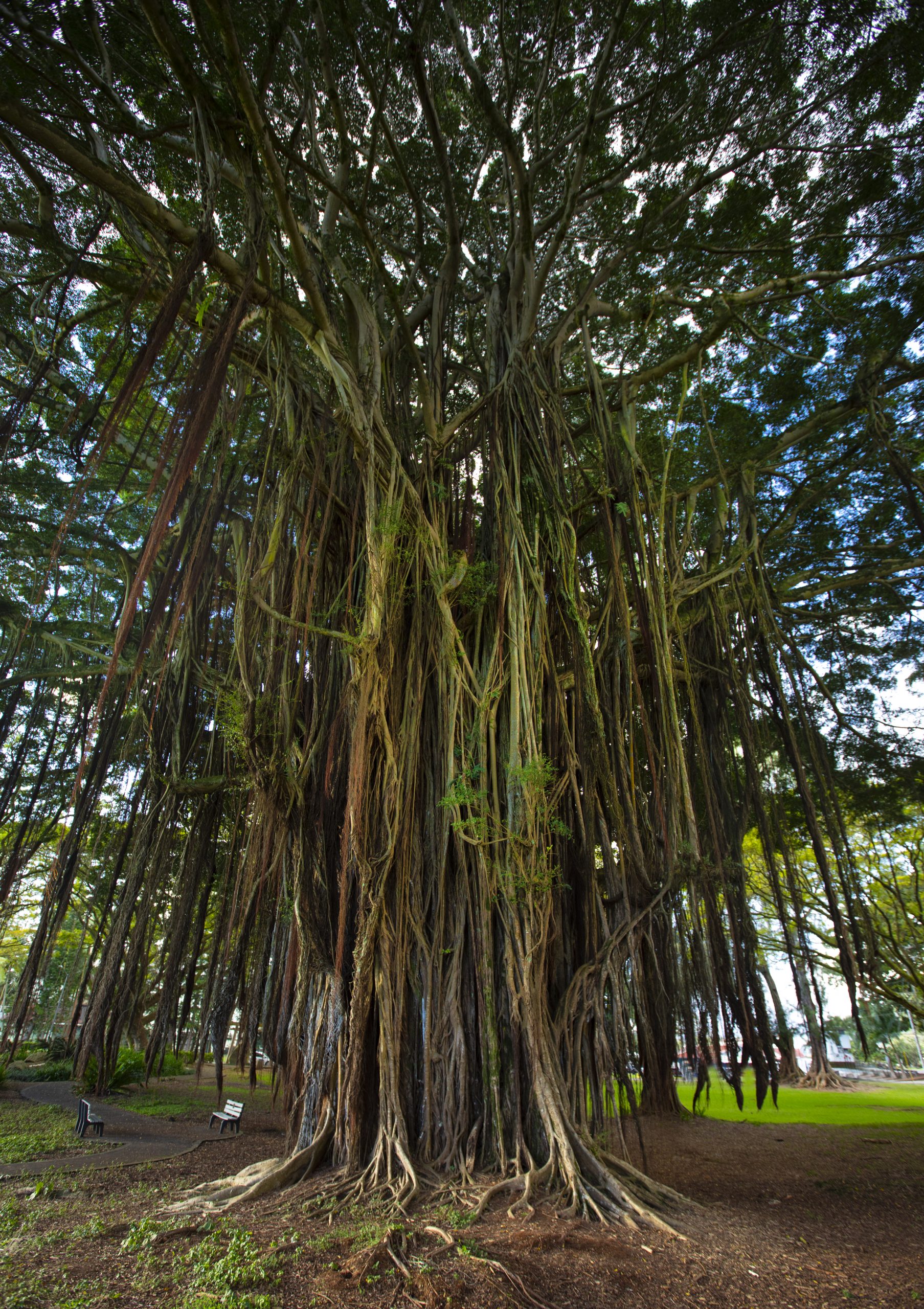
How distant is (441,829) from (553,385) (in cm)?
246

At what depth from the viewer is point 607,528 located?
9.81 ft

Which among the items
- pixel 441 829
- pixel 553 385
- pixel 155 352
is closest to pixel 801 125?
pixel 553 385

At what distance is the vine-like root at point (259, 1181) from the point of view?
7.25ft

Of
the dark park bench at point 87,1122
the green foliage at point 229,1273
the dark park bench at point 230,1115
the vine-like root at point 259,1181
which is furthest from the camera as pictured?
the dark park bench at point 230,1115

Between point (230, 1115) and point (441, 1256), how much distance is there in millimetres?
3158

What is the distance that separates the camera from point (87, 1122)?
3516mm

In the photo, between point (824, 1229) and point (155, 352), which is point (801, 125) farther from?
point (824, 1229)

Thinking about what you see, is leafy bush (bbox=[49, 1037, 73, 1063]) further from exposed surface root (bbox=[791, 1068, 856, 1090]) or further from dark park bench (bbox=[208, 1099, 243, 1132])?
exposed surface root (bbox=[791, 1068, 856, 1090])

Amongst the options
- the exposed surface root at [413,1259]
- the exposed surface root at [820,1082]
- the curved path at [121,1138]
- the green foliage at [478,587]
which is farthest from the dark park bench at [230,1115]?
the exposed surface root at [820,1082]

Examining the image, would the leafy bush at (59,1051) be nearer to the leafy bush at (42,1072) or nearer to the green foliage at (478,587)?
the leafy bush at (42,1072)

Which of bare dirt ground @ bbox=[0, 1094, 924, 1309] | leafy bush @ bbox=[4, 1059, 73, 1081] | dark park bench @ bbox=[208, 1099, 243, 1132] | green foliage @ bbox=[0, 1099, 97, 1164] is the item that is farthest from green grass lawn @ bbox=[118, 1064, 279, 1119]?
bare dirt ground @ bbox=[0, 1094, 924, 1309]

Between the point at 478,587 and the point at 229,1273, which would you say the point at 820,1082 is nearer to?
the point at 478,587

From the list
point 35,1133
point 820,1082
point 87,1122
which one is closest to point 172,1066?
point 35,1133

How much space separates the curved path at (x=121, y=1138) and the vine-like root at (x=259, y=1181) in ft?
2.74
